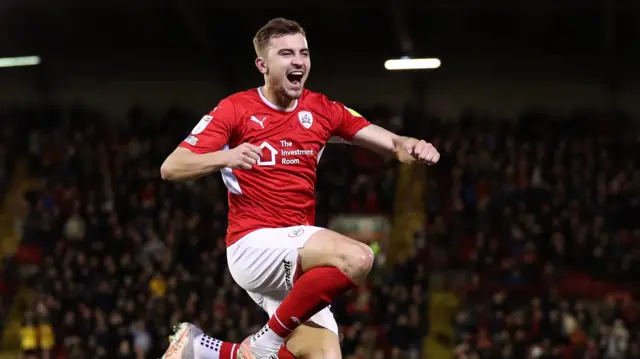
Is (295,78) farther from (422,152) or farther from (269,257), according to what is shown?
(269,257)

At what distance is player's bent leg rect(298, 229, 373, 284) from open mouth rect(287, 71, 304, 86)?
39.4 inches

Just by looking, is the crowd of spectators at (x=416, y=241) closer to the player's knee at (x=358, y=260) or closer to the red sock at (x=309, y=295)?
the red sock at (x=309, y=295)

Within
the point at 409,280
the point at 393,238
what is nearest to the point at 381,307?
the point at 409,280

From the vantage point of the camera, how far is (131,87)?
22.6 m

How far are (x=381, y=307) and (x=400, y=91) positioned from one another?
25.3ft

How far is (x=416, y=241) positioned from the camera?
58.2 feet

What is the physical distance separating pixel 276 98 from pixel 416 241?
11369 mm

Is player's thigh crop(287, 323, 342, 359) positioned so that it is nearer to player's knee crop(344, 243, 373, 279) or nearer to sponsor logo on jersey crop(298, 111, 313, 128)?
player's knee crop(344, 243, 373, 279)

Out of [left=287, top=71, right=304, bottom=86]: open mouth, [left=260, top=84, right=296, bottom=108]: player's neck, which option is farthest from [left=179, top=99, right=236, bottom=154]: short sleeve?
[left=287, top=71, right=304, bottom=86]: open mouth

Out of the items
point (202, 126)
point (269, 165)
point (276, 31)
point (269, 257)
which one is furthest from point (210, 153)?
point (276, 31)

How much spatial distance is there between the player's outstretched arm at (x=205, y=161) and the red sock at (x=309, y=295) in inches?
32.5

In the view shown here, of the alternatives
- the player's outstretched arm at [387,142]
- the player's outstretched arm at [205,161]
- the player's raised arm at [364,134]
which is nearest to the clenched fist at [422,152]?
the player's outstretched arm at [387,142]

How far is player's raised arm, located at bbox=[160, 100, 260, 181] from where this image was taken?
5.72m

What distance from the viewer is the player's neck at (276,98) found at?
664cm
